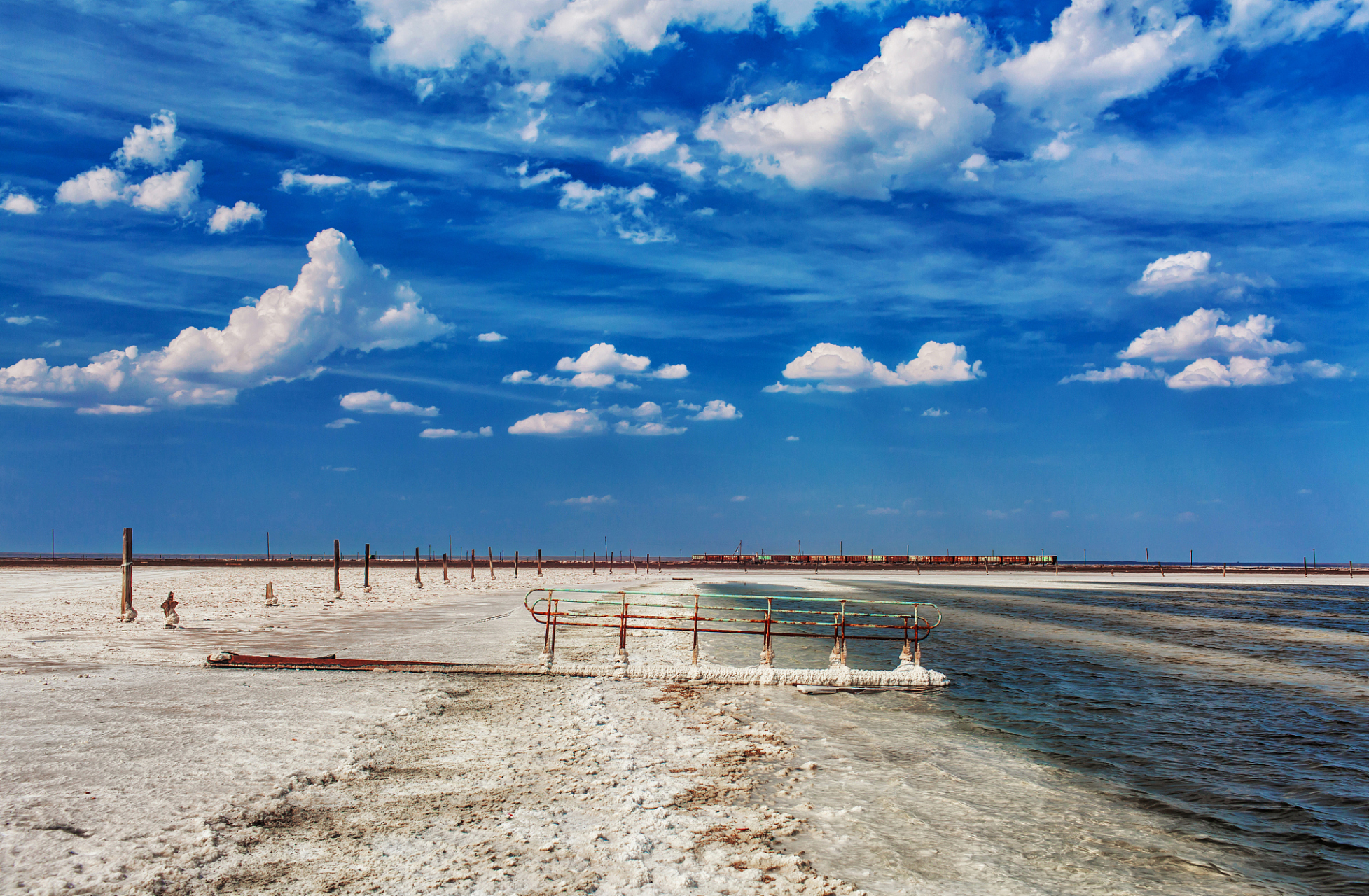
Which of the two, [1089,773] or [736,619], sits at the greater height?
[736,619]

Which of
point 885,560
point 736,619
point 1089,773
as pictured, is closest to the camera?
point 1089,773

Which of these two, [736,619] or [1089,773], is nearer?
[1089,773]

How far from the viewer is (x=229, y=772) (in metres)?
9.20

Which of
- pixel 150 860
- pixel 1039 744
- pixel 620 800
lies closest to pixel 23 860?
pixel 150 860

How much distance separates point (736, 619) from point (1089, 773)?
1242 centimetres

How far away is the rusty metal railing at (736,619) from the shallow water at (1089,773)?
123 centimetres

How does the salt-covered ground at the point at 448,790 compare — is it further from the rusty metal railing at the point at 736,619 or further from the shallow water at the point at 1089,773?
the rusty metal railing at the point at 736,619

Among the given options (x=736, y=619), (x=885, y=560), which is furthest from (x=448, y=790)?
(x=885, y=560)

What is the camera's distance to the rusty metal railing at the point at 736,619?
661 inches

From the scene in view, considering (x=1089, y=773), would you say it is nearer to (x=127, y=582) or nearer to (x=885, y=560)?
(x=127, y=582)

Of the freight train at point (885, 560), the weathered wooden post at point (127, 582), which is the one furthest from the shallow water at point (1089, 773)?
the freight train at point (885, 560)

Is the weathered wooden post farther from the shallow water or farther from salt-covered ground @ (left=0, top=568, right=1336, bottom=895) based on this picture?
the shallow water

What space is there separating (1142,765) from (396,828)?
10900 millimetres

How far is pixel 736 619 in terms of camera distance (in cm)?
2291
